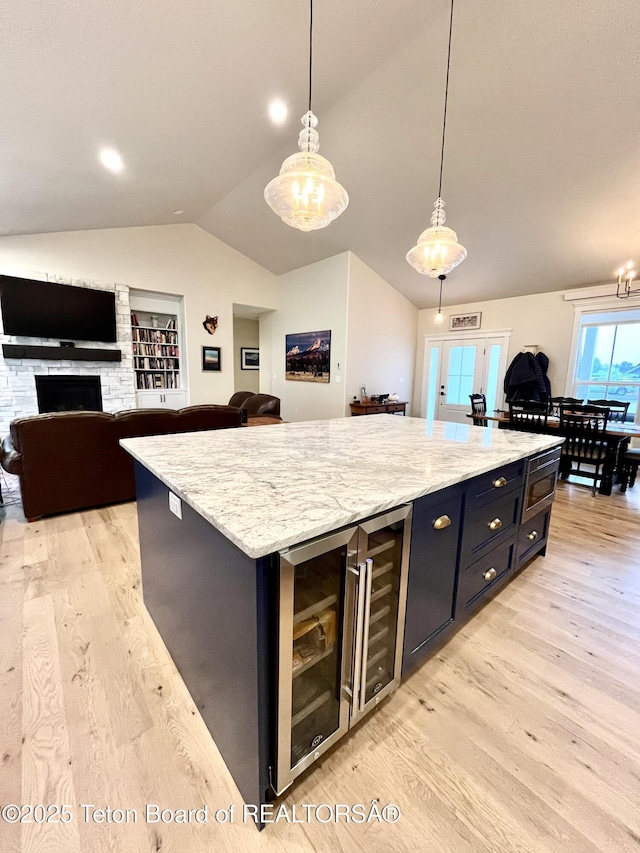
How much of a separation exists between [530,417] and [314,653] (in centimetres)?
415

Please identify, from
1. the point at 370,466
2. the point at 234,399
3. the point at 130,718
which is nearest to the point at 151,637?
the point at 130,718

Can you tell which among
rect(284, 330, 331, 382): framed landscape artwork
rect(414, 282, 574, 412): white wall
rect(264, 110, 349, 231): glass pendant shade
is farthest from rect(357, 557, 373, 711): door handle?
rect(414, 282, 574, 412): white wall

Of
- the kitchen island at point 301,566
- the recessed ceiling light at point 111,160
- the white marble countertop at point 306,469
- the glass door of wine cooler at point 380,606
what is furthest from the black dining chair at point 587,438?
the recessed ceiling light at point 111,160

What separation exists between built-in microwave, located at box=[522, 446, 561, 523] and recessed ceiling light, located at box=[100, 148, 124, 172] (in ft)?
14.7

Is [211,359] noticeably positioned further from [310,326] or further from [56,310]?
[56,310]

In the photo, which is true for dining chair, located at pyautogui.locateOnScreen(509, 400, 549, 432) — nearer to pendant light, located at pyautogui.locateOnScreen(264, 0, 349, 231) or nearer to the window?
the window

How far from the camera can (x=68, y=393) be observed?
203 inches

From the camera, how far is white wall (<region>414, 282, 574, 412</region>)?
17.8ft

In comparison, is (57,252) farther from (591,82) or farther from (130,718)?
(591,82)

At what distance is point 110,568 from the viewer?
2268 millimetres

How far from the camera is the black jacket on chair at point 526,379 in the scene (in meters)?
5.54

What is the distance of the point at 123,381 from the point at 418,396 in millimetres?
5609

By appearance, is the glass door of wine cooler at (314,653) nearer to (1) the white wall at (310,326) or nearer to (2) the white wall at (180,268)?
(1) the white wall at (310,326)

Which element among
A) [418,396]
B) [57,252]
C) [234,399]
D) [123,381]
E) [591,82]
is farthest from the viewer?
[418,396]
